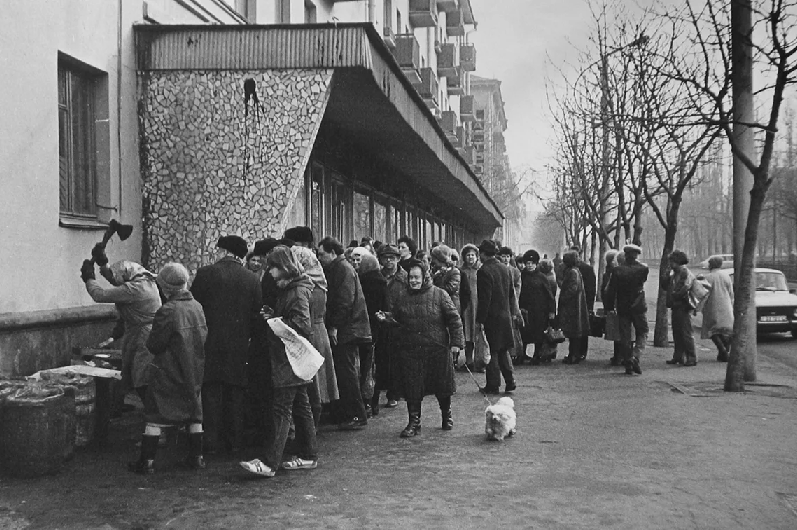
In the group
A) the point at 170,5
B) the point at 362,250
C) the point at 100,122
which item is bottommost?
the point at 362,250

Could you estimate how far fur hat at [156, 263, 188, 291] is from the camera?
24.9ft

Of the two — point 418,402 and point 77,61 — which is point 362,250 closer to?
point 418,402

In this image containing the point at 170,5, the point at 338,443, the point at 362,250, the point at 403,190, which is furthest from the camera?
the point at 403,190

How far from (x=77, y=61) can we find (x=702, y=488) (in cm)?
809

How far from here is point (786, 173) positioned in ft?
193

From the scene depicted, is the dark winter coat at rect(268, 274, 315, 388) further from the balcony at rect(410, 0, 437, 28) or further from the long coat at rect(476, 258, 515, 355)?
the balcony at rect(410, 0, 437, 28)

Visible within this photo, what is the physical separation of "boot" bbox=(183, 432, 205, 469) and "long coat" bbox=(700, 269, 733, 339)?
10590mm

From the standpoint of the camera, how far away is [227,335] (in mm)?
8172

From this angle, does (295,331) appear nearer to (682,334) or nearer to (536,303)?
(536,303)

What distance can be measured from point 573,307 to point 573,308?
0.06 feet

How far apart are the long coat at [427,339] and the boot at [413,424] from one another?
0.20m

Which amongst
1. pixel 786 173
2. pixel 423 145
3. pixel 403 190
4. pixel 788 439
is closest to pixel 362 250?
pixel 788 439

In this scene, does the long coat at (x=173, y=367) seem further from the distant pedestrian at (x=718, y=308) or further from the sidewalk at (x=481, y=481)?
the distant pedestrian at (x=718, y=308)

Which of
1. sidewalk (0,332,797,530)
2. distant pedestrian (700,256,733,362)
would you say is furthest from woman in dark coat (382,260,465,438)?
distant pedestrian (700,256,733,362)
